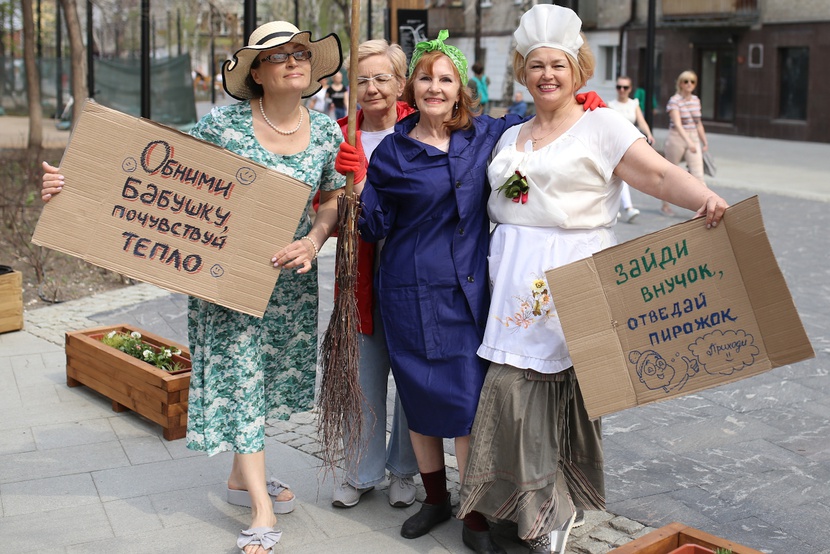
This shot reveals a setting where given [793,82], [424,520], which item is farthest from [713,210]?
[793,82]

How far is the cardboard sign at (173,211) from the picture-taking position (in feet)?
13.1

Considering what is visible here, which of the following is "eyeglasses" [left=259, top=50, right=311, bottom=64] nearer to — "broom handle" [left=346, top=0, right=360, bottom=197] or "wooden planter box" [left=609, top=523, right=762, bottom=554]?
"broom handle" [left=346, top=0, right=360, bottom=197]

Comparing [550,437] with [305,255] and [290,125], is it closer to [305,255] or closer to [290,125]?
[305,255]

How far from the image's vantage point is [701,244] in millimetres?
3615

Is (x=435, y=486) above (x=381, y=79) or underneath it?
underneath

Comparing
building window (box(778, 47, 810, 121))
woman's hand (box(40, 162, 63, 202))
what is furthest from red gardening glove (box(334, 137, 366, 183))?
building window (box(778, 47, 810, 121))

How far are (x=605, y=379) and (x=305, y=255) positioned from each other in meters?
1.21

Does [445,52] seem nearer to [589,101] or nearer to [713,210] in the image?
[589,101]

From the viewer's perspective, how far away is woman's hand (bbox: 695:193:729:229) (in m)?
3.53

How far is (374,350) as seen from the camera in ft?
14.9

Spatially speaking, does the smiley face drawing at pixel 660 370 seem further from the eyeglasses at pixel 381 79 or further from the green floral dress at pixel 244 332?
the eyeglasses at pixel 381 79

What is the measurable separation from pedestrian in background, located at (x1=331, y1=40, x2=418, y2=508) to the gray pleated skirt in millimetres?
627

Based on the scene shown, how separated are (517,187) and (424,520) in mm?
1413

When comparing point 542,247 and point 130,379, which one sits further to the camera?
point 130,379
